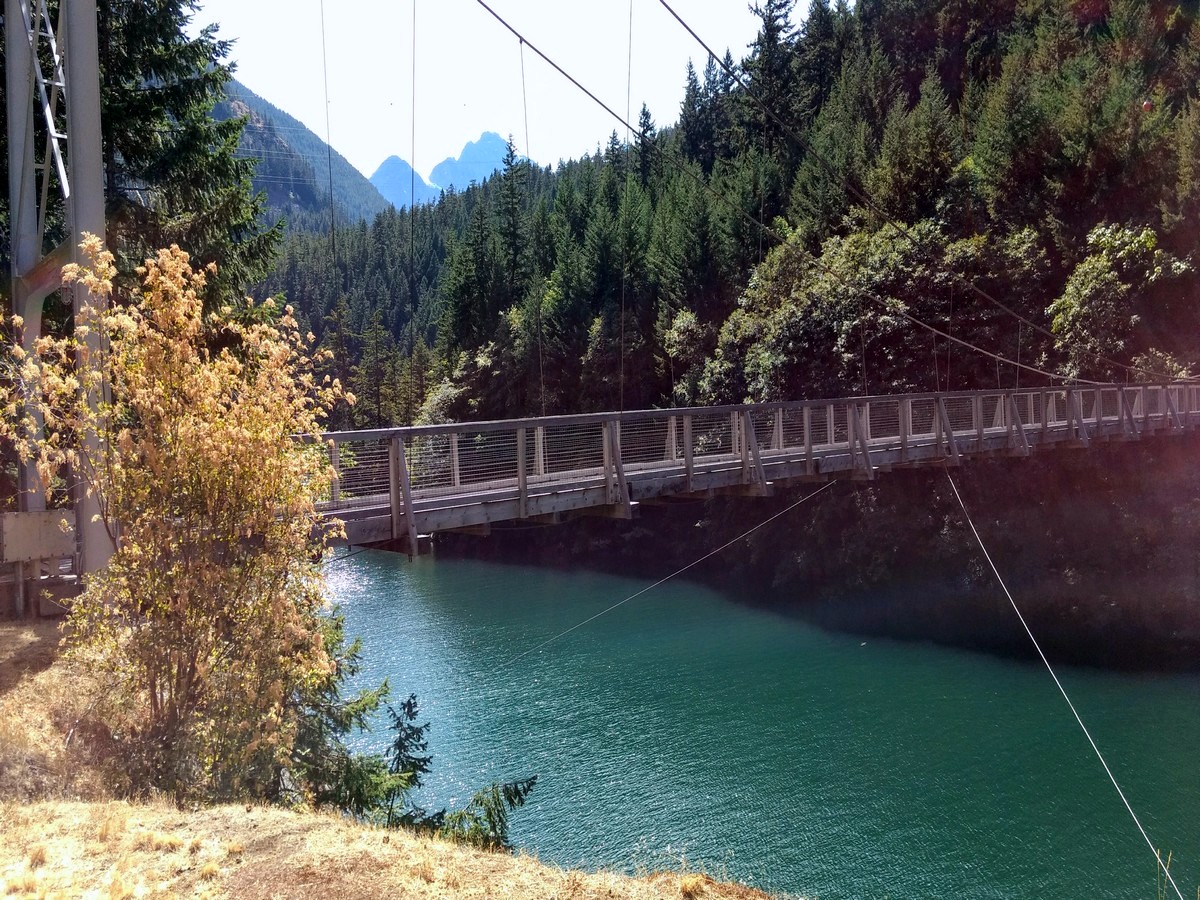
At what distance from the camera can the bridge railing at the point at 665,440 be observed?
26.8ft

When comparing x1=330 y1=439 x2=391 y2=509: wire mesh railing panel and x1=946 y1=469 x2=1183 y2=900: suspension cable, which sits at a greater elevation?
x1=330 y1=439 x2=391 y2=509: wire mesh railing panel

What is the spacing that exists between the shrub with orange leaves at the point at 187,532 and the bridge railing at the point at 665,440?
1.00 meters

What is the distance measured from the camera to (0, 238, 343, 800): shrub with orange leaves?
537 centimetres

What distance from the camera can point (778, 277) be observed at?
2955 centimetres

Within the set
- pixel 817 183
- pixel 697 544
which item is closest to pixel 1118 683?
pixel 697 544

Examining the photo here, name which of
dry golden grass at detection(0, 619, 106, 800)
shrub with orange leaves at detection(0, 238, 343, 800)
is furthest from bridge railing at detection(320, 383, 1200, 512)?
dry golden grass at detection(0, 619, 106, 800)

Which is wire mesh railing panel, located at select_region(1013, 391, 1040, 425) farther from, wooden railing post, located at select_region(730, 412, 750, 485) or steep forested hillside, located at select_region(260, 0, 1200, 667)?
wooden railing post, located at select_region(730, 412, 750, 485)

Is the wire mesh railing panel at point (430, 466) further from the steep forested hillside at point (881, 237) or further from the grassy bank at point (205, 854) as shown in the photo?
the steep forested hillside at point (881, 237)

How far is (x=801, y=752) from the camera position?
14.1 metres

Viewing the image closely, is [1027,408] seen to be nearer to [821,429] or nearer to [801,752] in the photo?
[821,429]

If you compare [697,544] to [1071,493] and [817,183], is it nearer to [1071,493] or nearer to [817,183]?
[1071,493]

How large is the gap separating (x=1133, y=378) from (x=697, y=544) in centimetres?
1227

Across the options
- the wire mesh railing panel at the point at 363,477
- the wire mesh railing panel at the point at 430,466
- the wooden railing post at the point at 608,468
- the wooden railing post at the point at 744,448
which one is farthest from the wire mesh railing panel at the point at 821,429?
the wire mesh railing panel at the point at 363,477

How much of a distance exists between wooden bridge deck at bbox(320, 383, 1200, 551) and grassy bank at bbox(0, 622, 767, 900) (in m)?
2.43
